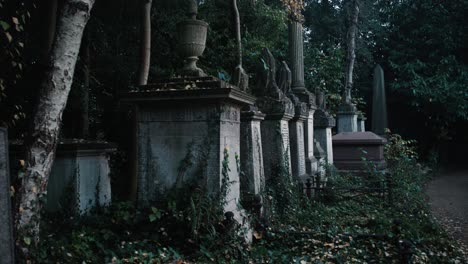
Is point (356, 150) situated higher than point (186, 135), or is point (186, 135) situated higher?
point (186, 135)

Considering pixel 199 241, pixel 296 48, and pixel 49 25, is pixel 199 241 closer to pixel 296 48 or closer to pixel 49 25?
pixel 49 25

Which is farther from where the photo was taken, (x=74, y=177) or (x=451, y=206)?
(x=451, y=206)

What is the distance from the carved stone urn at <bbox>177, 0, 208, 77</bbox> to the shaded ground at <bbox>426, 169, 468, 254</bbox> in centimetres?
464

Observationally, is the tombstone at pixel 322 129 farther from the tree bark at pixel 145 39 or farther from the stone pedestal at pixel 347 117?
the tree bark at pixel 145 39

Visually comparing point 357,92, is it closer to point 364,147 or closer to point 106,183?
point 364,147

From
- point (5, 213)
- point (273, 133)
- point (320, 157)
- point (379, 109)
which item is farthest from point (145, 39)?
point (379, 109)

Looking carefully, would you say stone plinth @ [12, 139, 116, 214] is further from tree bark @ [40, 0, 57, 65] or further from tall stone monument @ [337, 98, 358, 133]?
tall stone monument @ [337, 98, 358, 133]

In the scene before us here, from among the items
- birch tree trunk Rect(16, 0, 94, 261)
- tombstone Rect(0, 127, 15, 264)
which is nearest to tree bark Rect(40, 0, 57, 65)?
birch tree trunk Rect(16, 0, 94, 261)

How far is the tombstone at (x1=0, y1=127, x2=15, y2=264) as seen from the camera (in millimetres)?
2393

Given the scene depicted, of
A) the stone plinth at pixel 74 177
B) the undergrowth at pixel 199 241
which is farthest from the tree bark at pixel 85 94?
the undergrowth at pixel 199 241

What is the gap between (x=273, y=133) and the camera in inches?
313

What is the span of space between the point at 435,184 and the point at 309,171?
24.8 feet

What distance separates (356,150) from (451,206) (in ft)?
12.6

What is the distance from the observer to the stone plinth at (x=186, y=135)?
481 centimetres
